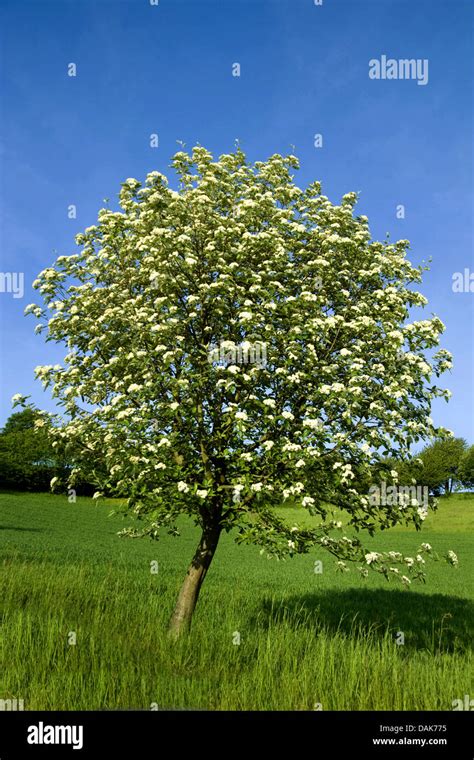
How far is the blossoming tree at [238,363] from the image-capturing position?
1042cm

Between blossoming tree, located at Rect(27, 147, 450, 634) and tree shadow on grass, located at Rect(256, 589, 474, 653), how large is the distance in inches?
210

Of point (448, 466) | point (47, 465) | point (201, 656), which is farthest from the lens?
point (448, 466)

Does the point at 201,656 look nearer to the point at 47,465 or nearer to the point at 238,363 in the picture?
the point at 238,363

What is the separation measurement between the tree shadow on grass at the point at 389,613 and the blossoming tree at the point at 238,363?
534 centimetres

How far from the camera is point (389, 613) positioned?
21375 mm

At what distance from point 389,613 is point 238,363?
14.8 meters

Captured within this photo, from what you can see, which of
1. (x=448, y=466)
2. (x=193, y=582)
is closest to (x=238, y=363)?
(x=193, y=582)

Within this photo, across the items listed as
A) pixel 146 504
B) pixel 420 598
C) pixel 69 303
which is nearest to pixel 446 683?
pixel 146 504

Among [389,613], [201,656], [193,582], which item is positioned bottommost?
[389,613]

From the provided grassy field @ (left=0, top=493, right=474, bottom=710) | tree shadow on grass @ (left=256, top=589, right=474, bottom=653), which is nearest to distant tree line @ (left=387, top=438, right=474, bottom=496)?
tree shadow on grass @ (left=256, top=589, right=474, bottom=653)

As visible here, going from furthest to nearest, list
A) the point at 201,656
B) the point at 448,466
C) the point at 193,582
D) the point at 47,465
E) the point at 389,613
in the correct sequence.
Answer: the point at 448,466, the point at 47,465, the point at 389,613, the point at 193,582, the point at 201,656

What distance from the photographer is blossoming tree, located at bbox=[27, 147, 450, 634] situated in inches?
410

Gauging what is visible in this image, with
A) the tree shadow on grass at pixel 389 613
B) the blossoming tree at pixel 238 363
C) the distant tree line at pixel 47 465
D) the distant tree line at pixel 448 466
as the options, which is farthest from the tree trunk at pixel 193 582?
the distant tree line at pixel 448 466
